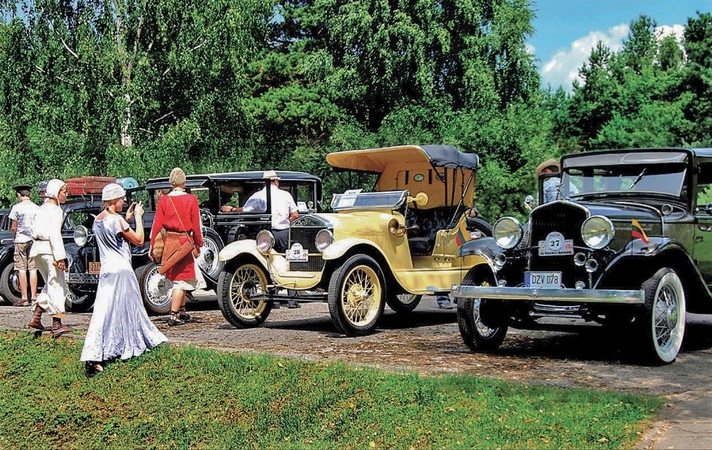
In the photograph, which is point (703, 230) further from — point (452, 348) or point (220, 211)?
point (220, 211)

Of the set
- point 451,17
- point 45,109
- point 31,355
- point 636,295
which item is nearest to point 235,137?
point 45,109

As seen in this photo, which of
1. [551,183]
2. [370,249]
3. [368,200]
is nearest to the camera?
[551,183]

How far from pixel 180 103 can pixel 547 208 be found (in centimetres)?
2444

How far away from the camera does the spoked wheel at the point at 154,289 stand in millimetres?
13410

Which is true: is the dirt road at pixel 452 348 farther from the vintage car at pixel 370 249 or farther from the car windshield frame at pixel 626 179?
the car windshield frame at pixel 626 179

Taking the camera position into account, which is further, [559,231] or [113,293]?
[113,293]

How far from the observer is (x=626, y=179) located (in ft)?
32.1

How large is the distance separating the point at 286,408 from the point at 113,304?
2719mm

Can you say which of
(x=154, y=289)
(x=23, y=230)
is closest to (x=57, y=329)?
(x=154, y=289)

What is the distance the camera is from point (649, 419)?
612cm

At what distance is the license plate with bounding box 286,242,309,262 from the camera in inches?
452

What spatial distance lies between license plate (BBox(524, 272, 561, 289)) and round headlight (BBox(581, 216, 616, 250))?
0.44 metres

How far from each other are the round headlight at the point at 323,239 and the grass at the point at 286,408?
97.4 inches

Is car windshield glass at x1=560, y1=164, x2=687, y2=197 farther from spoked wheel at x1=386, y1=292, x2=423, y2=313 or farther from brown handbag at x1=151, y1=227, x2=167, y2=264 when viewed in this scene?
brown handbag at x1=151, y1=227, x2=167, y2=264
